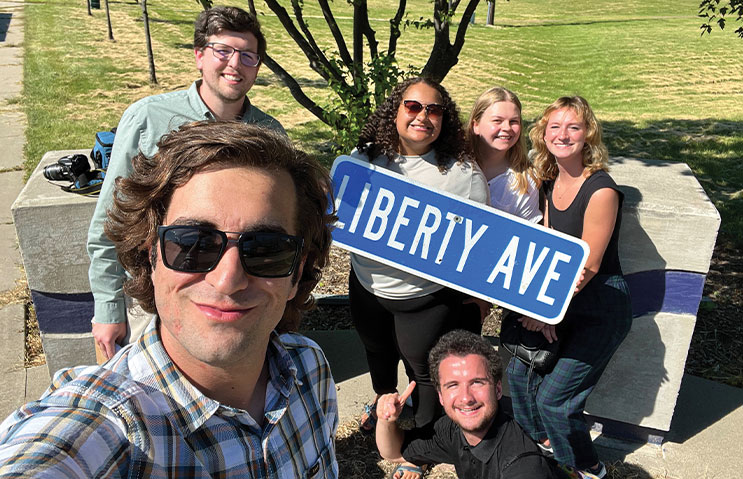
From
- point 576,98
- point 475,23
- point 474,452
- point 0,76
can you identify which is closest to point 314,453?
point 474,452

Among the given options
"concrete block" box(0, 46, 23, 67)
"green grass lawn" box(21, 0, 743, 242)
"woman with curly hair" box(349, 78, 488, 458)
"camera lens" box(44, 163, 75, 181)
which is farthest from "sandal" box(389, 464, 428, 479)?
"concrete block" box(0, 46, 23, 67)

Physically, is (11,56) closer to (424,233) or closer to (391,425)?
(424,233)

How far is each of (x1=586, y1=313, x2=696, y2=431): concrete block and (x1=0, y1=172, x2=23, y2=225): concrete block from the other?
5.82 m

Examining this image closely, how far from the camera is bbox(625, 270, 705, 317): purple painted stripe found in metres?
2.97

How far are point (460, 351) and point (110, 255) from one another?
1467mm

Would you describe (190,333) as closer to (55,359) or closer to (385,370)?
(385,370)

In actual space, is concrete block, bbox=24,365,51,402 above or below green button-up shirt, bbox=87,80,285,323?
below

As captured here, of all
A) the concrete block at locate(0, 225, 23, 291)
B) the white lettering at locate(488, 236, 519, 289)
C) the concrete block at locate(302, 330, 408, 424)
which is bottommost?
the concrete block at locate(0, 225, 23, 291)

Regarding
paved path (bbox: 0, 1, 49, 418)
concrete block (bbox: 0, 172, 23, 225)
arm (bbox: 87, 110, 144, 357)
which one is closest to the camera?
arm (bbox: 87, 110, 144, 357)

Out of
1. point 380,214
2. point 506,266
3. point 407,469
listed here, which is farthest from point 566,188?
point 407,469

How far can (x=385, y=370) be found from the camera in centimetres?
308

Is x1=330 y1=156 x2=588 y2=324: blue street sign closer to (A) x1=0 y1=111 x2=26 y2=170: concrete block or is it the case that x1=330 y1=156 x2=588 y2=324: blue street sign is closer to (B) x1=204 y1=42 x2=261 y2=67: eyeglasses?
(B) x1=204 y1=42 x2=261 y2=67: eyeglasses

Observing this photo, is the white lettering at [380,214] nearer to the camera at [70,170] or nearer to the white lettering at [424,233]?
the white lettering at [424,233]

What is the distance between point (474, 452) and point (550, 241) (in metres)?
0.95
